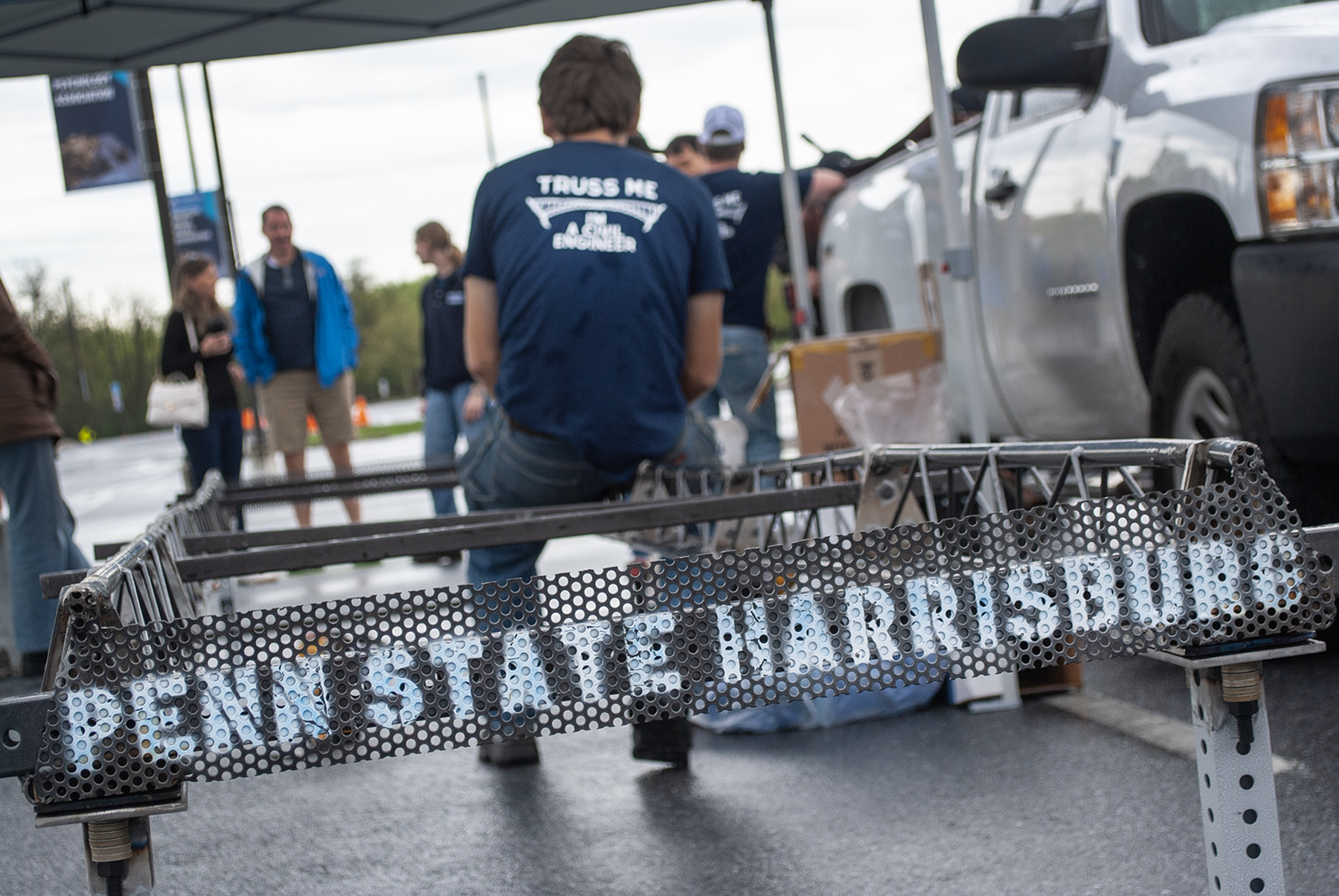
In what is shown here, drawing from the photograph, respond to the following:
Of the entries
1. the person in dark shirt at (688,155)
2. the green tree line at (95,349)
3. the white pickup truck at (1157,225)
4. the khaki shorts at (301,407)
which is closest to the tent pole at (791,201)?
the person in dark shirt at (688,155)

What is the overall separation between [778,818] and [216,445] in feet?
21.3

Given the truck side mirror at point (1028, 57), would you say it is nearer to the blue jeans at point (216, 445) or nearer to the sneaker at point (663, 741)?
the sneaker at point (663, 741)

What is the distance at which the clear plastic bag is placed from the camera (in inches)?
228

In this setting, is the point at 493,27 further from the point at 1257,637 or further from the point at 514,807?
the point at 1257,637

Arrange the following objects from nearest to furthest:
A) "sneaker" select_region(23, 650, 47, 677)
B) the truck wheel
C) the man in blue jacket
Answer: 1. the truck wheel
2. "sneaker" select_region(23, 650, 47, 677)
3. the man in blue jacket

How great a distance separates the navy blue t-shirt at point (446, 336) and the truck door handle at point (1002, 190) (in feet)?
13.3

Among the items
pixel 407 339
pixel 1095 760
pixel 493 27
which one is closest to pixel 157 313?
Result: pixel 407 339

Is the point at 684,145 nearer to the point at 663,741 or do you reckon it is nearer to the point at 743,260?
the point at 743,260

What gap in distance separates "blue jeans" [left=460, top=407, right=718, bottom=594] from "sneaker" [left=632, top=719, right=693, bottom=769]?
574mm

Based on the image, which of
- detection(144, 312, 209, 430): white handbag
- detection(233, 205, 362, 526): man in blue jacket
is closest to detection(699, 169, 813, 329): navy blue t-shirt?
detection(233, 205, 362, 526): man in blue jacket

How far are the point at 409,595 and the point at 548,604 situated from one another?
0.17 metres

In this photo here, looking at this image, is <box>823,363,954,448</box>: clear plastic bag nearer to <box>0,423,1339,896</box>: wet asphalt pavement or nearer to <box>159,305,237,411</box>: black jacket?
<box>0,423,1339,896</box>: wet asphalt pavement

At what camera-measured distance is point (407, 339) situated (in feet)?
380

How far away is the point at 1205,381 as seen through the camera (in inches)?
174
